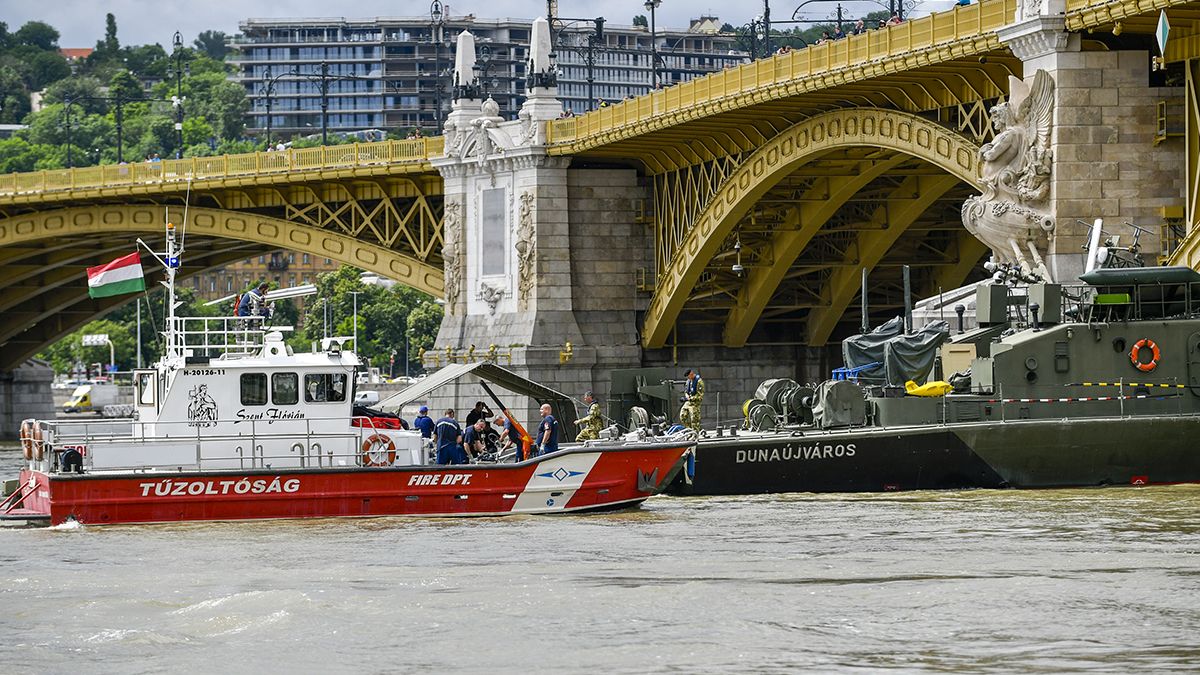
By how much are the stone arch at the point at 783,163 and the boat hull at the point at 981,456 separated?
935cm

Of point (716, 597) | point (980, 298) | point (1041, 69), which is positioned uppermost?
point (1041, 69)

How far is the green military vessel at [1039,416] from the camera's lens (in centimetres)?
3972

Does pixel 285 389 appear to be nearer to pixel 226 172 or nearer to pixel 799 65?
pixel 799 65

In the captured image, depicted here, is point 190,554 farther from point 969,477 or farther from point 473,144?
point 473,144

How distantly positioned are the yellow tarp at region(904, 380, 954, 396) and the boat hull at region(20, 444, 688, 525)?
18.0 feet

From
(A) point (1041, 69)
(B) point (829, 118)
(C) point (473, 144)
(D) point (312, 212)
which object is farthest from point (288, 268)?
(A) point (1041, 69)

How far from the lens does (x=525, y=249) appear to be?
2704 inches

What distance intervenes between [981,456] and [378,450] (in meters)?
10.5

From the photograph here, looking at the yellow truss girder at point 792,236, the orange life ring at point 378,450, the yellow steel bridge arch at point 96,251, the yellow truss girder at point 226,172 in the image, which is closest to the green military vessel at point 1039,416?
the orange life ring at point 378,450

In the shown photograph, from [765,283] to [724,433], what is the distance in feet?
73.4

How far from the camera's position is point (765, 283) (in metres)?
65.5

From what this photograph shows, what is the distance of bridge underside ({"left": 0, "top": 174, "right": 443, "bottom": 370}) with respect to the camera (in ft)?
249

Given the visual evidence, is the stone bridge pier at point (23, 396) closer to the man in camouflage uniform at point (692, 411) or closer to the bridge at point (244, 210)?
the bridge at point (244, 210)

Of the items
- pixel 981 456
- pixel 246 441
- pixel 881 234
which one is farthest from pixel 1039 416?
pixel 881 234
